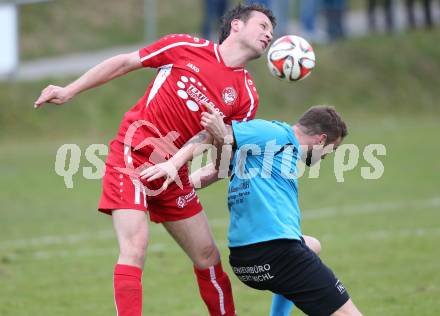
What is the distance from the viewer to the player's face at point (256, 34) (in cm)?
603

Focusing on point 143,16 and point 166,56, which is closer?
point 166,56

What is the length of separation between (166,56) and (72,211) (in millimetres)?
5688

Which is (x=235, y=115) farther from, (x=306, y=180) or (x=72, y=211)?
(x=306, y=180)

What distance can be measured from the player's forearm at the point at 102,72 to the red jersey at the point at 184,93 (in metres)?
0.12

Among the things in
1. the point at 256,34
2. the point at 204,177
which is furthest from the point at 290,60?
the point at 204,177

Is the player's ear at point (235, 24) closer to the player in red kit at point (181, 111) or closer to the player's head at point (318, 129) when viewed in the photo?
the player in red kit at point (181, 111)

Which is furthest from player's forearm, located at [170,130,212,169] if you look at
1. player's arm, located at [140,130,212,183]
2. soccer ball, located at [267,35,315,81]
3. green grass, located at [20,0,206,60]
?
green grass, located at [20,0,206,60]

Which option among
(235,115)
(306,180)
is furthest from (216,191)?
(235,115)

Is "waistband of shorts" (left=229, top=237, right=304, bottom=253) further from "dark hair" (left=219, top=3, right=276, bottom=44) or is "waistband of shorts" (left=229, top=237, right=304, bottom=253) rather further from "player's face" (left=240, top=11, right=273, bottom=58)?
"dark hair" (left=219, top=3, right=276, bottom=44)

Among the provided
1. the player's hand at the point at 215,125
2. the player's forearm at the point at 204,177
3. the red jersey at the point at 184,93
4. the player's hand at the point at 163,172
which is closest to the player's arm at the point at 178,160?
the player's hand at the point at 163,172

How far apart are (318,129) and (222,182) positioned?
787 cm

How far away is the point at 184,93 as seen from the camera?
6023mm

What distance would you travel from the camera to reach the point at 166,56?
611 centimetres

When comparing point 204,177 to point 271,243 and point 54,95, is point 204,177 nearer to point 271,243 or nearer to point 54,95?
point 271,243
